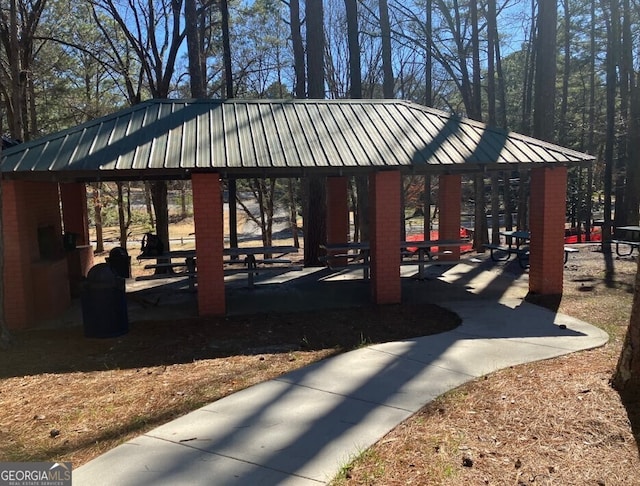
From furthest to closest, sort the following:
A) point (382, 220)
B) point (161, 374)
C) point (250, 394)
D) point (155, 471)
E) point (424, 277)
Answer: point (424, 277), point (382, 220), point (161, 374), point (250, 394), point (155, 471)

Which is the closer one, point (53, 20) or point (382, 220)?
point (382, 220)

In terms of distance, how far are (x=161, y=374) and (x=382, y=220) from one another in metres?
4.48

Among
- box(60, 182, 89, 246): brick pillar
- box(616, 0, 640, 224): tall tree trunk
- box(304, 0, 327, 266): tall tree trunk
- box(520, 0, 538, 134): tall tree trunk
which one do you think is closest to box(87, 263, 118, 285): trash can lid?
box(60, 182, 89, 246): brick pillar

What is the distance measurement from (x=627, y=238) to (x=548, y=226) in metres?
10.4

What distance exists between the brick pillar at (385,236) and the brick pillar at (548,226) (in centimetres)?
254

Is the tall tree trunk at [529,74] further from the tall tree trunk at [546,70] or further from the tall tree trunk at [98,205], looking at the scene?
the tall tree trunk at [98,205]

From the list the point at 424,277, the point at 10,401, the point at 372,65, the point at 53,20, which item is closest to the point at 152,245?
the point at 10,401

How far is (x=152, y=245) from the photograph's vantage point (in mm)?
9828

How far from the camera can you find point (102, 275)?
7043 millimetres

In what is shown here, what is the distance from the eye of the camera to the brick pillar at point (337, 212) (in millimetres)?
12852

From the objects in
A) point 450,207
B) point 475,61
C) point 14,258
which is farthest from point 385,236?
point 475,61

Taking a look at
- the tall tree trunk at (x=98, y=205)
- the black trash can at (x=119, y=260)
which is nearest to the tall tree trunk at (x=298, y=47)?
the black trash can at (x=119, y=260)

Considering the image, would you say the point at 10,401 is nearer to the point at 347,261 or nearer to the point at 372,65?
the point at 347,261

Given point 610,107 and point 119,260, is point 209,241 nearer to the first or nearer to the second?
point 119,260
